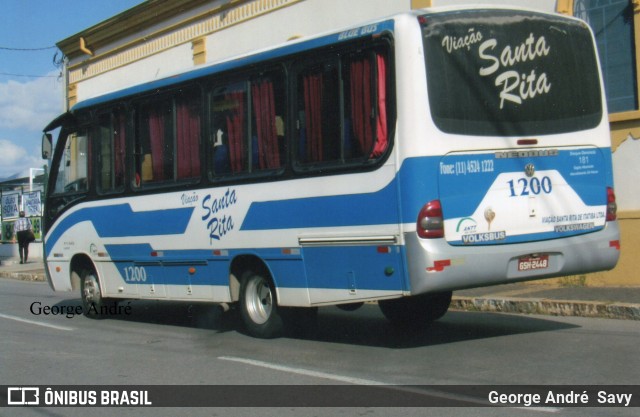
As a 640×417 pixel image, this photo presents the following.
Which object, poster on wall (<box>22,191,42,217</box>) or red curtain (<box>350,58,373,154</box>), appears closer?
red curtain (<box>350,58,373,154</box>)

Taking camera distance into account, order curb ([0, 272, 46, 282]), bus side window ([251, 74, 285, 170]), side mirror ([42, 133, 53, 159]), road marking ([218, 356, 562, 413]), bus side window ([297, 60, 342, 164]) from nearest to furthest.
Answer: road marking ([218, 356, 562, 413]) < bus side window ([297, 60, 342, 164]) < bus side window ([251, 74, 285, 170]) < side mirror ([42, 133, 53, 159]) < curb ([0, 272, 46, 282])

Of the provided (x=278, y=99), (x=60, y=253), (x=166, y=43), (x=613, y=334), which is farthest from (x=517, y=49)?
(x=166, y=43)

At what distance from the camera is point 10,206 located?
110 feet

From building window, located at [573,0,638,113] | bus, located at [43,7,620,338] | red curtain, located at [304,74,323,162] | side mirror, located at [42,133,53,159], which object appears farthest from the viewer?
side mirror, located at [42,133,53,159]

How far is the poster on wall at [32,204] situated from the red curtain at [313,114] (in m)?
24.8

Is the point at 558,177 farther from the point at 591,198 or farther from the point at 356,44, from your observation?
the point at 356,44

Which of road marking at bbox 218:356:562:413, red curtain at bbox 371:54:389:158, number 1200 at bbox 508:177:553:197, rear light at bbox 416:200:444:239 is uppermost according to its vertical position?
red curtain at bbox 371:54:389:158

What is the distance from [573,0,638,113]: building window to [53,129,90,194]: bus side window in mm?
7676

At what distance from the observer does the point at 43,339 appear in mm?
10523

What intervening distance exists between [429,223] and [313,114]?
187cm

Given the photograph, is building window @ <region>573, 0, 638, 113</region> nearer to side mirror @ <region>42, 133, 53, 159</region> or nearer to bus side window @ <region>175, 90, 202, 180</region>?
bus side window @ <region>175, 90, 202, 180</region>

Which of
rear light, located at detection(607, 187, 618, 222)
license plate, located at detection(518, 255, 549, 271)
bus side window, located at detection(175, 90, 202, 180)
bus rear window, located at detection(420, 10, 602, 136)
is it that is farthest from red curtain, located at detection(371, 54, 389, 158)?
bus side window, located at detection(175, 90, 202, 180)

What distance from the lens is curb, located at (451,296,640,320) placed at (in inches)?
394

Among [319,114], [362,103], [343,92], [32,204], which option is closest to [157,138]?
[319,114]
